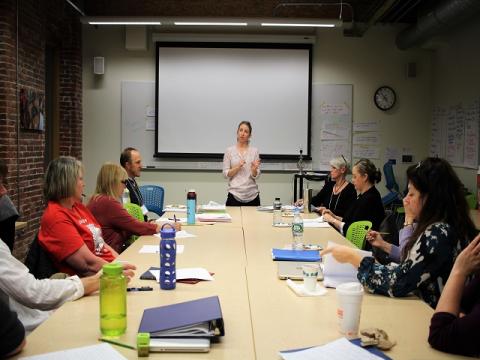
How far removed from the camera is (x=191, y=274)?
8.31ft

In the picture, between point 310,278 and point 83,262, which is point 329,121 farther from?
point 310,278

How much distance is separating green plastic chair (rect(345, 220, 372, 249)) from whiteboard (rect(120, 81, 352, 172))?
3600 millimetres

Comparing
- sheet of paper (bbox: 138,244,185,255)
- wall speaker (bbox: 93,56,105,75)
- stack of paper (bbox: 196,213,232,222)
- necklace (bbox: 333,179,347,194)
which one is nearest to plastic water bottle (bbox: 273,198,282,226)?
stack of paper (bbox: 196,213,232,222)

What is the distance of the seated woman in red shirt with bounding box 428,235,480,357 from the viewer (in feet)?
5.25

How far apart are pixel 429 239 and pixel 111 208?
7.48 ft

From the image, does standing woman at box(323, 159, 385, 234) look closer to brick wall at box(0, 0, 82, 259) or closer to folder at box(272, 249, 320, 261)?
folder at box(272, 249, 320, 261)

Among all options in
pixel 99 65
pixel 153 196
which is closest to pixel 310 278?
pixel 153 196

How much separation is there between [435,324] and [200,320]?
745 mm

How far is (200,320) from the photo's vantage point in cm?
167

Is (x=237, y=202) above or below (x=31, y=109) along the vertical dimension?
below

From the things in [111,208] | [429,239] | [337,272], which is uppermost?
[429,239]

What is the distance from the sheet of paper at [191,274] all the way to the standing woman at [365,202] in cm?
210

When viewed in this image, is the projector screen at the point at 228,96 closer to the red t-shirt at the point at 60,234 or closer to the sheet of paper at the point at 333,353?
the red t-shirt at the point at 60,234

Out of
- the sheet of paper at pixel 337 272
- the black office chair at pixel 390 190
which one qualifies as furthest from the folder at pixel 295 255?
the black office chair at pixel 390 190
